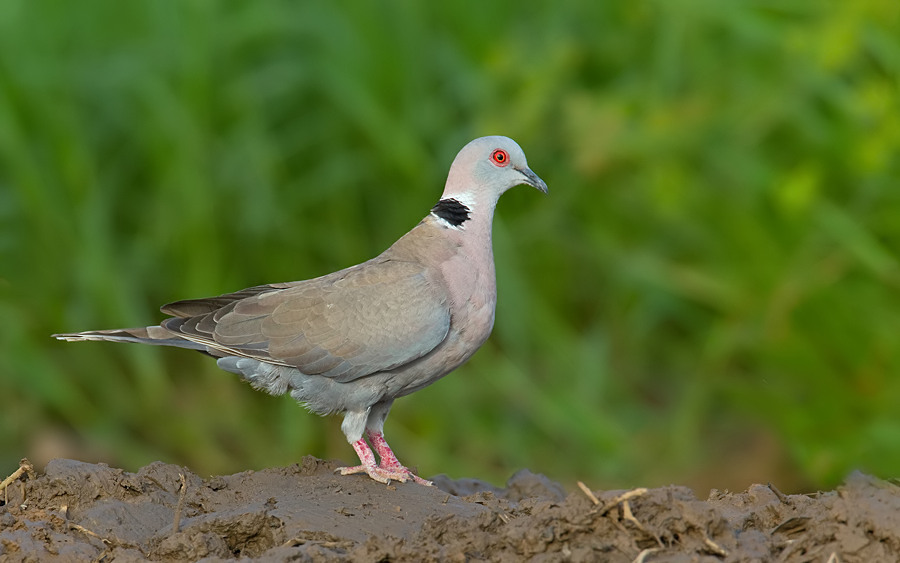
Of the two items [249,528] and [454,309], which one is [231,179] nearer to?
[454,309]

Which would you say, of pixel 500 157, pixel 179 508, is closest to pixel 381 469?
pixel 179 508

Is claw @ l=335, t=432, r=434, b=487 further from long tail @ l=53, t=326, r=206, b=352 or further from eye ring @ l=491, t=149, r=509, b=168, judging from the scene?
eye ring @ l=491, t=149, r=509, b=168

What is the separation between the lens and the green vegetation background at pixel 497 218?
220 inches

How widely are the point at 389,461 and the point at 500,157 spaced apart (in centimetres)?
108

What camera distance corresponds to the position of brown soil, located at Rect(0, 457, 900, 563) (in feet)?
9.09

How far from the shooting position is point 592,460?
5742 mm

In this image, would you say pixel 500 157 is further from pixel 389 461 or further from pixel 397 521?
pixel 397 521

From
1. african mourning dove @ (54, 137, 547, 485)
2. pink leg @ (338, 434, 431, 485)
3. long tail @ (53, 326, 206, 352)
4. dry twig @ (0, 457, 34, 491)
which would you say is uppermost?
african mourning dove @ (54, 137, 547, 485)

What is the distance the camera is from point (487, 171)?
4.15 metres

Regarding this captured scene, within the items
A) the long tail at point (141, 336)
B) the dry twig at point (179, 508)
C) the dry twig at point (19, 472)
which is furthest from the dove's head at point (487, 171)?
the dry twig at point (19, 472)

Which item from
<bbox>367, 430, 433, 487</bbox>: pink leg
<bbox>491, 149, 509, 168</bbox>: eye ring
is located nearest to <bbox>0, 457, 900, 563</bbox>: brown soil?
<bbox>367, 430, 433, 487</bbox>: pink leg

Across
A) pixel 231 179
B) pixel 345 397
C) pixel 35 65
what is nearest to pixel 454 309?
pixel 345 397

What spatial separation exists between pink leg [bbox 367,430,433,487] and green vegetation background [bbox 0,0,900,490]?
67.5 inches

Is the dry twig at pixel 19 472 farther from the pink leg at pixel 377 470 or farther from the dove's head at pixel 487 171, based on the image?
the dove's head at pixel 487 171
